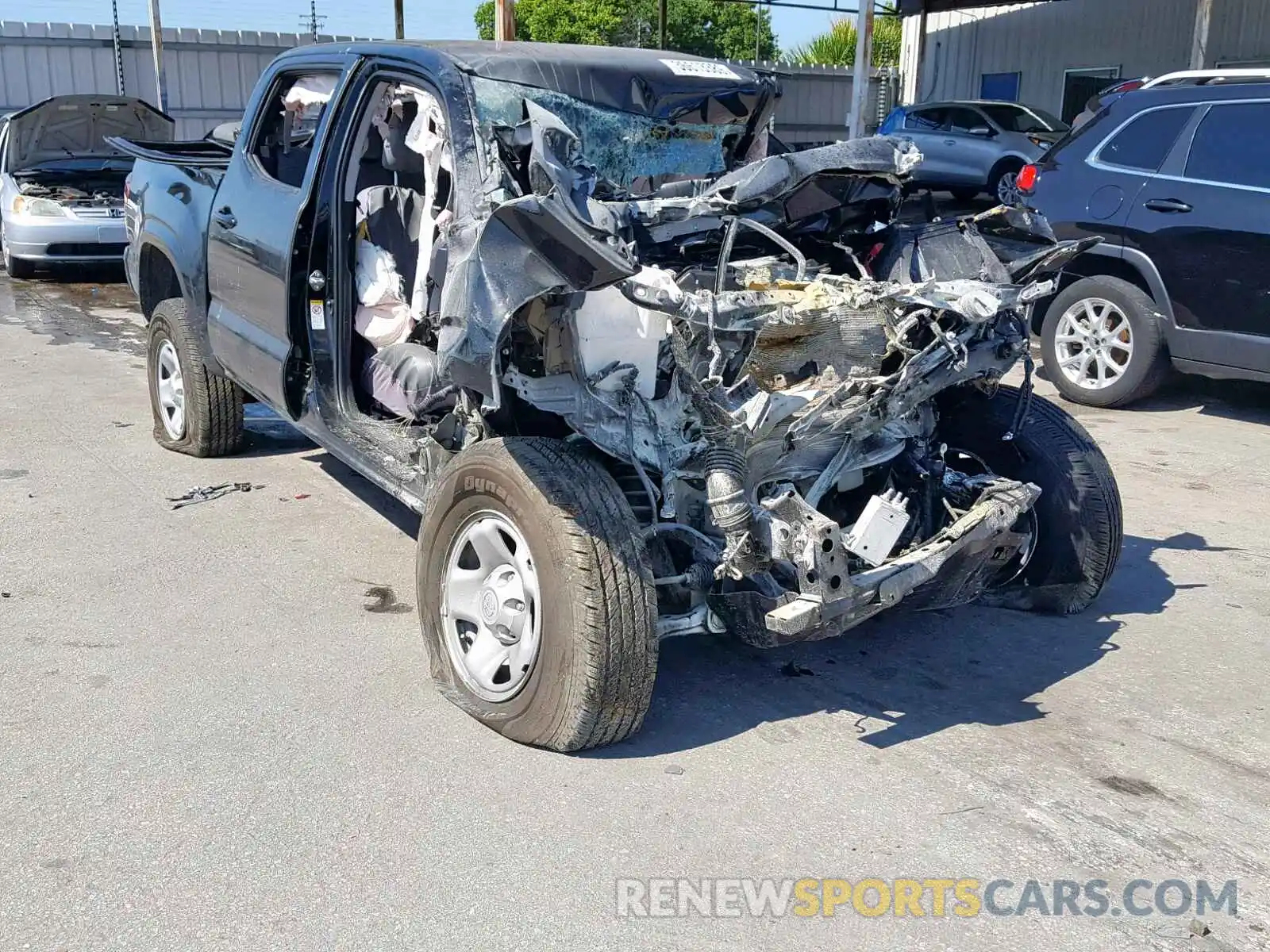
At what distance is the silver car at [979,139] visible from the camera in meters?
16.1

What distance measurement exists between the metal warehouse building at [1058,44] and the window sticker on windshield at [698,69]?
48.8 feet

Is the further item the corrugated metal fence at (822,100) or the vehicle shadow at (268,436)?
the corrugated metal fence at (822,100)

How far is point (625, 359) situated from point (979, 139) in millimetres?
14427

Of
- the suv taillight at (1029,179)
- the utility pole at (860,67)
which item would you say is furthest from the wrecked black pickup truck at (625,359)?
the utility pole at (860,67)

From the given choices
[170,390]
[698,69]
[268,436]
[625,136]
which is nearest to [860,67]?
[268,436]

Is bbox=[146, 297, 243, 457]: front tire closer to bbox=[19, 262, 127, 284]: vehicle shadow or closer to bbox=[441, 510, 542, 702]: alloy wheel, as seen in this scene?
bbox=[441, 510, 542, 702]: alloy wheel

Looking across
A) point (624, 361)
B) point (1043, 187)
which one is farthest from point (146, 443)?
point (1043, 187)

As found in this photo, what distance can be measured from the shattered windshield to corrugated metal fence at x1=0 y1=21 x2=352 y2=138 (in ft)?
54.5

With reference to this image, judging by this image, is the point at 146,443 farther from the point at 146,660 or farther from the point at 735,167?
the point at 735,167

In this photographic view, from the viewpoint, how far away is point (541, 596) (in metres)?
3.42

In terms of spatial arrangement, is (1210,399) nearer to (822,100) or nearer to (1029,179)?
(1029,179)

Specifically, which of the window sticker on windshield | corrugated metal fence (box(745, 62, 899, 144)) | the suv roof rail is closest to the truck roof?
the window sticker on windshield

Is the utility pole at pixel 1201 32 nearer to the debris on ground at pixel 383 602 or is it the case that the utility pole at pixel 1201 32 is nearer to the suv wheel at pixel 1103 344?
the suv wheel at pixel 1103 344

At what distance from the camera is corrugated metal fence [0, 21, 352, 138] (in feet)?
63.7
